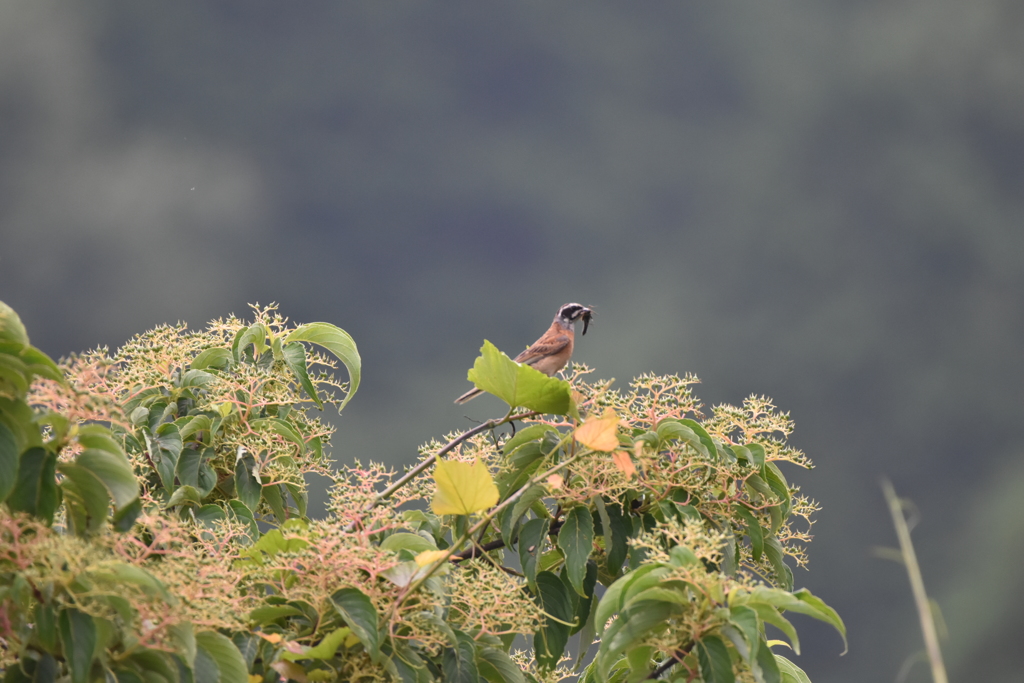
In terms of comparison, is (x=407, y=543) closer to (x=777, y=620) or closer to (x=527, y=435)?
(x=527, y=435)

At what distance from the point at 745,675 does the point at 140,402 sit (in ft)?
5.06

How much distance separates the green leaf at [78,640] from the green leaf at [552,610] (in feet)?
3.16

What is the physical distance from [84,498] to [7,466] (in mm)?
126

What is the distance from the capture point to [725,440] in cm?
204

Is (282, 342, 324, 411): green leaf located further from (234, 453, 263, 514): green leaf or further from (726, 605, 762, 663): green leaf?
(726, 605, 762, 663): green leaf

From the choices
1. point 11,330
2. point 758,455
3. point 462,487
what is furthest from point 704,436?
point 11,330

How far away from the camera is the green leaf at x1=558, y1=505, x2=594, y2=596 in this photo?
1.87 metres

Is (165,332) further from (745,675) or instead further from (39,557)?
(745,675)

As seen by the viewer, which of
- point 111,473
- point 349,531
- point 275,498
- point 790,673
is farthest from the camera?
point 275,498

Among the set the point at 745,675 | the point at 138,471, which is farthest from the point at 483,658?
the point at 138,471

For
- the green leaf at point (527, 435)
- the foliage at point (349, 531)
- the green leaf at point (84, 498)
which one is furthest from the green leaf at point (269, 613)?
the green leaf at point (527, 435)

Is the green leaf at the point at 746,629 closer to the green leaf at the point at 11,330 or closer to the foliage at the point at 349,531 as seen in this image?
the foliage at the point at 349,531

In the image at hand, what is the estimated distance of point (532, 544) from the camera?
6.57ft

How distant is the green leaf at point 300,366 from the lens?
2271 millimetres
